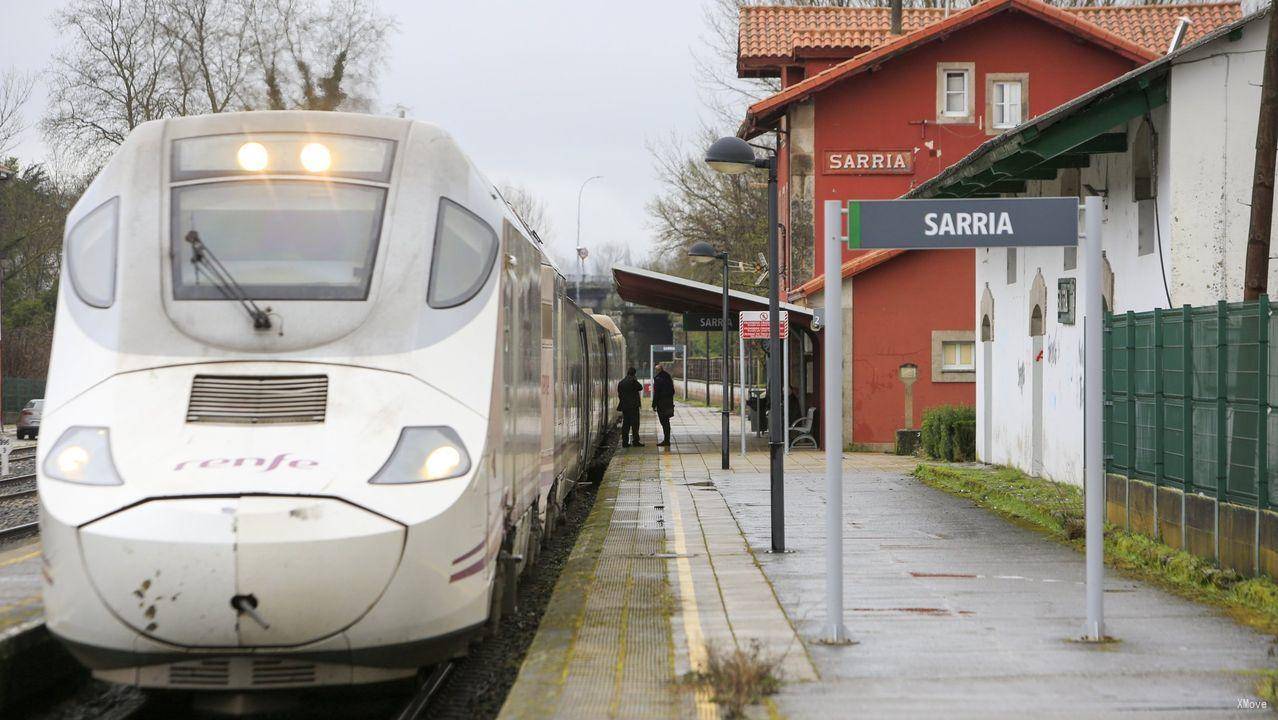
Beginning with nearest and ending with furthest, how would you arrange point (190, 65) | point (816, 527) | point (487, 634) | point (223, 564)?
point (223, 564) → point (487, 634) → point (816, 527) → point (190, 65)

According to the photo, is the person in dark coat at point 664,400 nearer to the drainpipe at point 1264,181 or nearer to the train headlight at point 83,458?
the drainpipe at point 1264,181

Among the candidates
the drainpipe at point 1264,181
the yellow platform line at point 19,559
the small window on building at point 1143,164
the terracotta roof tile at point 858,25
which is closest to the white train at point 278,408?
the yellow platform line at point 19,559

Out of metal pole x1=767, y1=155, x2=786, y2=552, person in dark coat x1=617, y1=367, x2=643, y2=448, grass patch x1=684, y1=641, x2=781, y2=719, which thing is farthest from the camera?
person in dark coat x1=617, y1=367, x2=643, y2=448

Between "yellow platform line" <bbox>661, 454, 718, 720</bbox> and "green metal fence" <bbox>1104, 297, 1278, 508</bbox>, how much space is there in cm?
379

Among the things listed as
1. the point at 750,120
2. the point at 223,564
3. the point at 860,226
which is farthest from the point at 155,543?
the point at 750,120

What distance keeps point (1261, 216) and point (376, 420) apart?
7.72 metres

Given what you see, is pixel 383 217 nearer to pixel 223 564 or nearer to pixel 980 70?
pixel 223 564

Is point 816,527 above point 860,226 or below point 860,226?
below

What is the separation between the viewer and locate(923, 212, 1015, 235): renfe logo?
770cm

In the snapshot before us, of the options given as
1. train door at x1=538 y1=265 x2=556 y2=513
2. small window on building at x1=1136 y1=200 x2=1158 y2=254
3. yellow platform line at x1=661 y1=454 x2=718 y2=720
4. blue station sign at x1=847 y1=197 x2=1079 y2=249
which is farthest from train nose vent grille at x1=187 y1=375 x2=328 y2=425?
small window on building at x1=1136 y1=200 x2=1158 y2=254

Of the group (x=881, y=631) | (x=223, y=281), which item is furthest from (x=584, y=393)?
(x=223, y=281)

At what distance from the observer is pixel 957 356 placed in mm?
27719

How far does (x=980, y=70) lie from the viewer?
3145 centimetres

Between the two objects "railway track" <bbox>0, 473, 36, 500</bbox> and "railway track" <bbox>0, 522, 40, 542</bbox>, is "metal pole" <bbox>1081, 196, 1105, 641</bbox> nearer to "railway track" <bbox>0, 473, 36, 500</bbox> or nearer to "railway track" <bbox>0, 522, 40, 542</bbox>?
"railway track" <bbox>0, 522, 40, 542</bbox>
